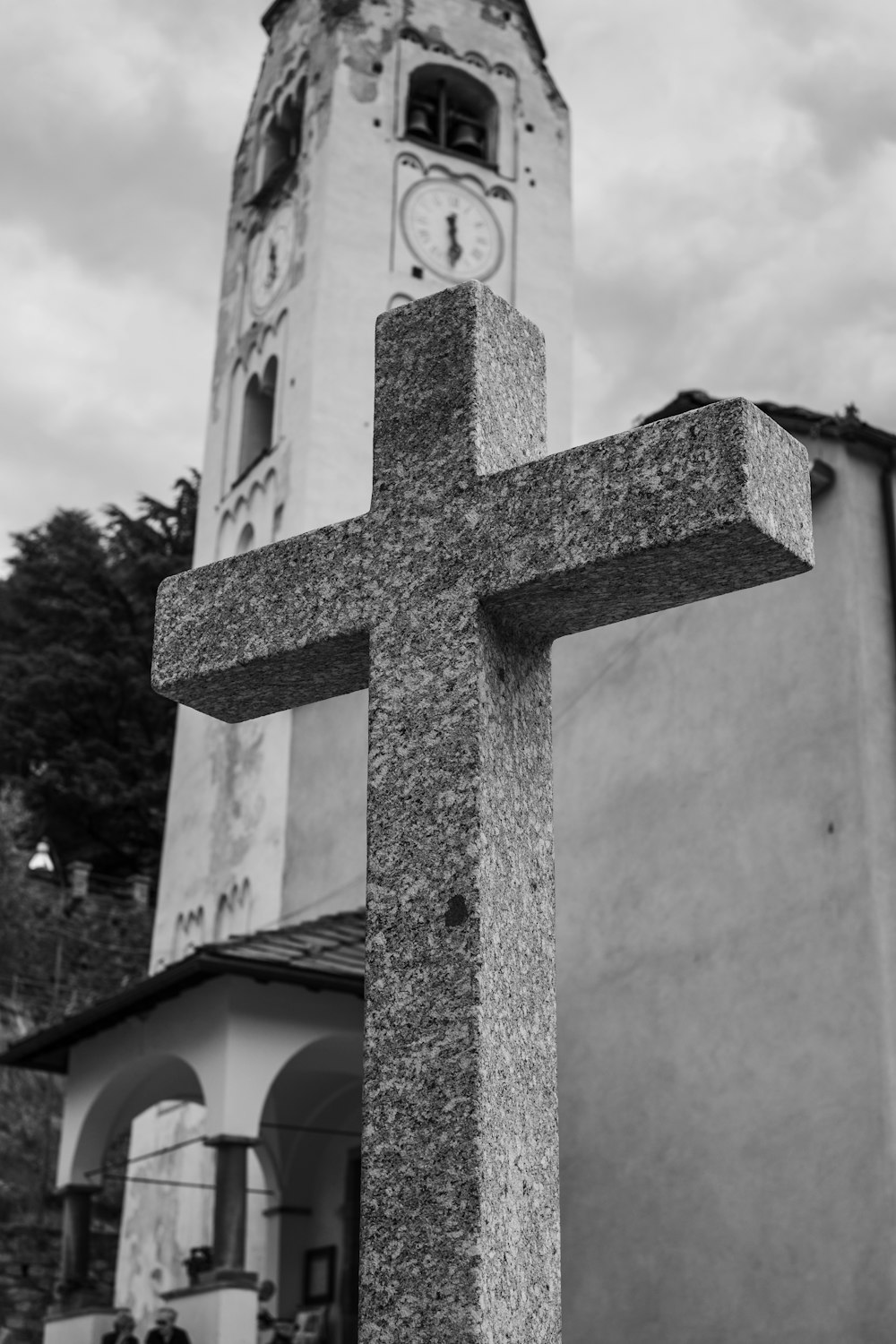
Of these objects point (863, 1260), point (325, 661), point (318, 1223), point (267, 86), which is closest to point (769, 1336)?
point (863, 1260)

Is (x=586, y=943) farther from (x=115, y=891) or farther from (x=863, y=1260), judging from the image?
(x=115, y=891)

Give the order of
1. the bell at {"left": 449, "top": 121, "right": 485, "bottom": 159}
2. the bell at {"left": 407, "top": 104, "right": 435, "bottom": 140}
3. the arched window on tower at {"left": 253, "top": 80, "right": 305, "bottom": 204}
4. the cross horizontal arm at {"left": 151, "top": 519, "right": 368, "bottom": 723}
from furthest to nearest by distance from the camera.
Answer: the arched window on tower at {"left": 253, "top": 80, "right": 305, "bottom": 204}, the bell at {"left": 449, "top": 121, "right": 485, "bottom": 159}, the bell at {"left": 407, "top": 104, "right": 435, "bottom": 140}, the cross horizontal arm at {"left": 151, "top": 519, "right": 368, "bottom": 723}

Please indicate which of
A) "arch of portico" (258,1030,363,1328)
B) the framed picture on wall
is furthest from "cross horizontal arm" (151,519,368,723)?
the framed picture on wall

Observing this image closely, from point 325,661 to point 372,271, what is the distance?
17824 mm

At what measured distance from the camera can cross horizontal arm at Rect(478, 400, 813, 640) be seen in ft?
10.6

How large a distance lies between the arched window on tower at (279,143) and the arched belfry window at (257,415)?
259cm

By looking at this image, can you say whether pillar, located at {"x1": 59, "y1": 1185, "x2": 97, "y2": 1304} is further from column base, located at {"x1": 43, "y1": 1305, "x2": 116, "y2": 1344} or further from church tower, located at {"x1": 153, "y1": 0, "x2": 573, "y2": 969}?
church tower, located at {"x1": 153, "y1": 0, "x2": 573, "y2": 969}

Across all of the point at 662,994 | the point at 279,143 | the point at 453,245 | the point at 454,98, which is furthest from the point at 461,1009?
the point at 279,143

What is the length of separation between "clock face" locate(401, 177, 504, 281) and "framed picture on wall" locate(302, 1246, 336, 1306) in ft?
38.1

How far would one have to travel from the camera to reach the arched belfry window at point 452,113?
2223cm

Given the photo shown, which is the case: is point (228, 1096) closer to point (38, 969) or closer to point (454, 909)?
point (454, 909)

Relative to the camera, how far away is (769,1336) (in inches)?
413

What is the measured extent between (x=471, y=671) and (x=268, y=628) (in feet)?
2.07

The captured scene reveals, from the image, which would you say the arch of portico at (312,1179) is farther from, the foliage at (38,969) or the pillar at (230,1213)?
the foliage at (38,969)
